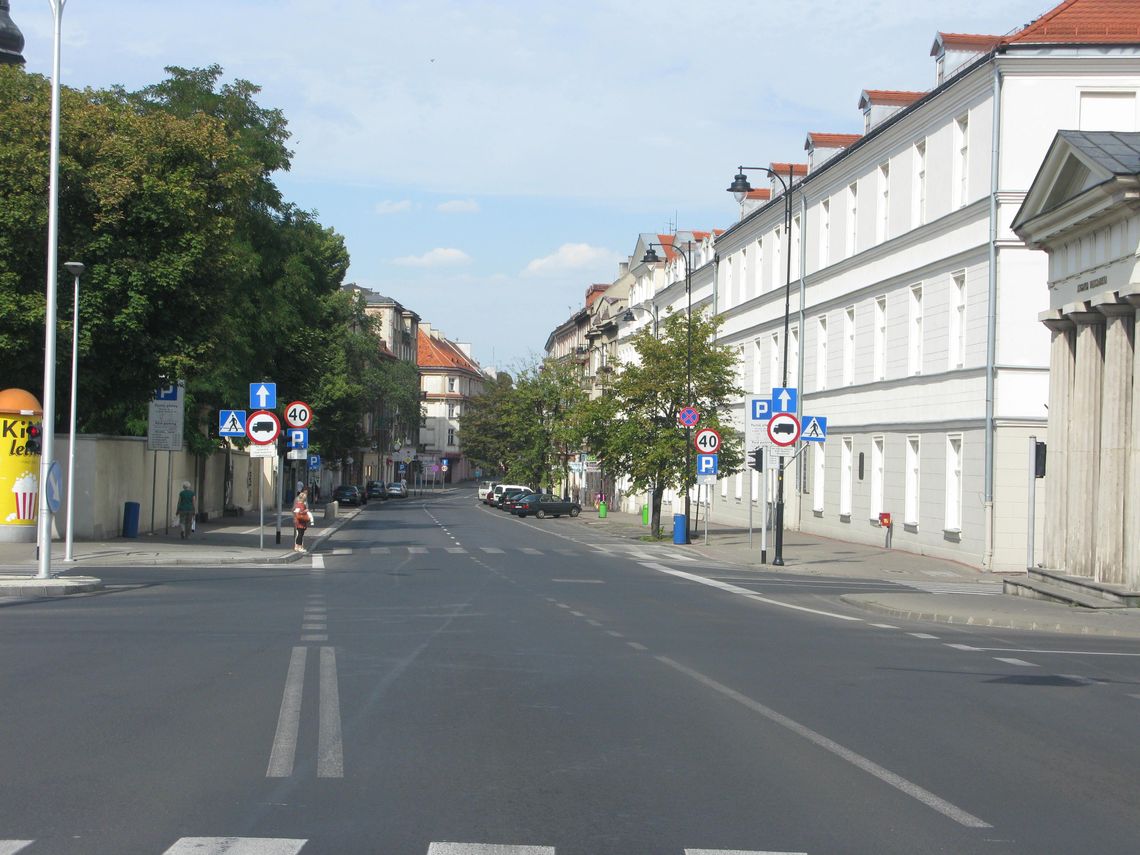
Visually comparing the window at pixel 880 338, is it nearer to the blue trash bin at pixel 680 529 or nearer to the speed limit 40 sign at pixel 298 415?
the blue trash bin at pixel 680 529

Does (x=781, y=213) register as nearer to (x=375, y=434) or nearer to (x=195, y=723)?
(x=195, y=723)

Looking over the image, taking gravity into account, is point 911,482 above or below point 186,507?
above

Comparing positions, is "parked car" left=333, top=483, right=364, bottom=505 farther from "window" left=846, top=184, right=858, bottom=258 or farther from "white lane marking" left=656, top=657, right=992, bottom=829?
"white lane marking" left=656, top=657, right=992, bottom=829

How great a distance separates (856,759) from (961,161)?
28.6 meters

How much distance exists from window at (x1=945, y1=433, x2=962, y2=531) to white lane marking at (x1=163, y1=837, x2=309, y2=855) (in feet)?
97.0

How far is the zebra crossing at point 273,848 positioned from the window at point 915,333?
107 ft

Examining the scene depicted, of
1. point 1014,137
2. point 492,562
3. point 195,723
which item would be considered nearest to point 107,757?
point 195,723

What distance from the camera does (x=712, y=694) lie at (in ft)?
35.8

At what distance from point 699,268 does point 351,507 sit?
29.5m

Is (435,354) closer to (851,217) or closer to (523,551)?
(851,217)

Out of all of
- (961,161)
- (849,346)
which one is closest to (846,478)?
(849,346)

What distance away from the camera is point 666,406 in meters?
46.0

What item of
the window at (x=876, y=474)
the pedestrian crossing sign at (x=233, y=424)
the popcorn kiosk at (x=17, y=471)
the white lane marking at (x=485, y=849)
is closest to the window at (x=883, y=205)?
the window at (x=876, y=474)

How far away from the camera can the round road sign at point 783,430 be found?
2981 centimetres
